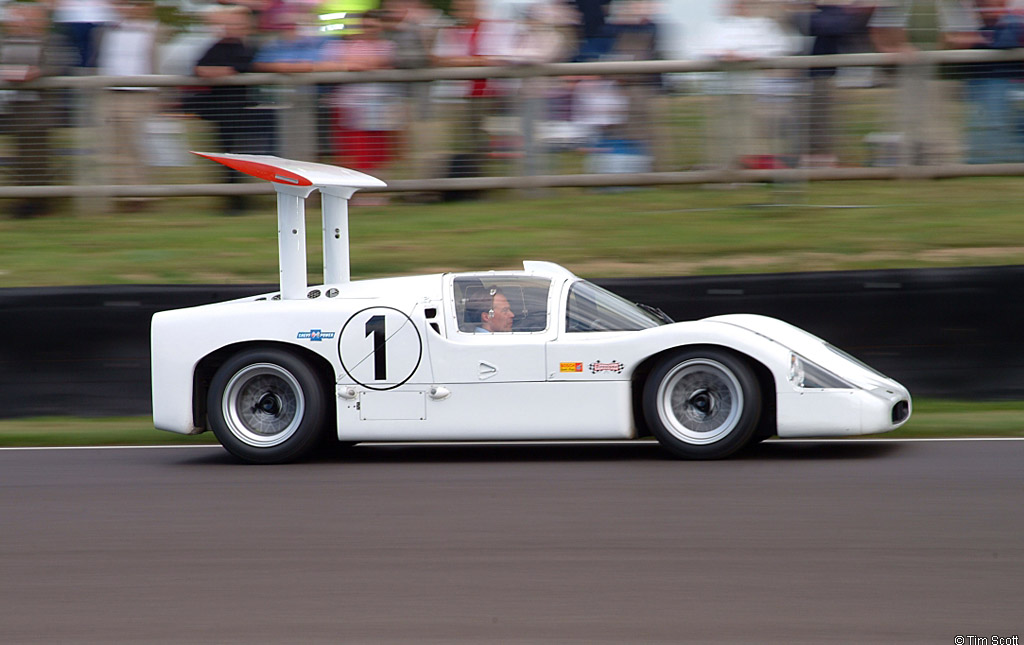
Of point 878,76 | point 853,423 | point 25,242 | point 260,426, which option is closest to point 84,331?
point 260,426

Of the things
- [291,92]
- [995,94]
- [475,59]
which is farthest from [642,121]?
[291,92]

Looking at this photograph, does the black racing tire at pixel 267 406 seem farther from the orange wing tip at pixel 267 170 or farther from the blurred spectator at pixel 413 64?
the blurred spectator at pixel 413 64

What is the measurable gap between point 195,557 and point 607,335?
2.82 metres

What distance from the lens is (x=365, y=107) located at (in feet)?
38.5

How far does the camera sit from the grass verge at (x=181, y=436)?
7641 millimetres

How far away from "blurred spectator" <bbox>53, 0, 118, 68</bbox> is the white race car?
5283 mm

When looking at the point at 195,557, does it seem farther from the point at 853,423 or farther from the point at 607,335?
the point at 853,423

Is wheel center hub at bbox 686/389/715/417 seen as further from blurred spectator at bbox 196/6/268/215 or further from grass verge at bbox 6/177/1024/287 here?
blurred spectator at bbox 196/6/268/215

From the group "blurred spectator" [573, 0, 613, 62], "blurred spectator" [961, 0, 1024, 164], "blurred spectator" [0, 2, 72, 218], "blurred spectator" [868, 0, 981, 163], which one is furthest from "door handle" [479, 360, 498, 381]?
"blurred spectator" [0, 2, 72, 218]

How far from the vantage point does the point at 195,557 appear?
496 cm

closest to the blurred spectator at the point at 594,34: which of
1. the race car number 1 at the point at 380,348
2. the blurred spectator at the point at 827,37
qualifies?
the blurred spectator at the point at 827,37

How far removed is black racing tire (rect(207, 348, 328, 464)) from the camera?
7.17 meters

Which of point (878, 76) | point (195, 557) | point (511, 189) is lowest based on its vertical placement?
point (195, 557)

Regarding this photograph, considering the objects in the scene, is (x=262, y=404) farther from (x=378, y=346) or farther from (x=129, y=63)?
(x=129, y=63)
